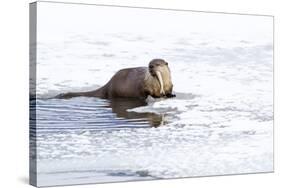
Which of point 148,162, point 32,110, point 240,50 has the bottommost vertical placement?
point 148,162

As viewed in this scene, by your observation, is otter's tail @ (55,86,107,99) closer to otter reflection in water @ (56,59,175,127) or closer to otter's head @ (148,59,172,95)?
otter reflection in water @ (56,59,175,127)

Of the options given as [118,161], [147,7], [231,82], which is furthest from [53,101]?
[231,82]

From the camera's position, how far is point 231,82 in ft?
31.1

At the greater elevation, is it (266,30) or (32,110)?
(266,30)

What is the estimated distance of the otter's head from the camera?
29.5 ft

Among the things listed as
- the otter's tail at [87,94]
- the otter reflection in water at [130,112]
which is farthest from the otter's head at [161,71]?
the otter's tail at [87,94]

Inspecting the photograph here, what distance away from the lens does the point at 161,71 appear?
905 centimetres

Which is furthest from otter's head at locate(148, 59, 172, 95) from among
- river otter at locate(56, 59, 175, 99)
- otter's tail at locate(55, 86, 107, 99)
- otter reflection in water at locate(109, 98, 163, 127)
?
otter's tail at locate(55, 86, 107, 99)

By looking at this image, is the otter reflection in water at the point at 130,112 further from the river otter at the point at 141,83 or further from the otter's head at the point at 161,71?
the otter's head at the point at 161,71

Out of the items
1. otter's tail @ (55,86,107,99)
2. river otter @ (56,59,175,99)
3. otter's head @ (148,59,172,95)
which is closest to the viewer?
otter's tail @ (55,86,107,99)

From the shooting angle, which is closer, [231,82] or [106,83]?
[106,83]

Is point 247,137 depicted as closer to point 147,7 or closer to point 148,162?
point 148,162

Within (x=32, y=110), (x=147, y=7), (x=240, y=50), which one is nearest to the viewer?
(x=32, y=110)

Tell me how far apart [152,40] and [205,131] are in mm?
1188
